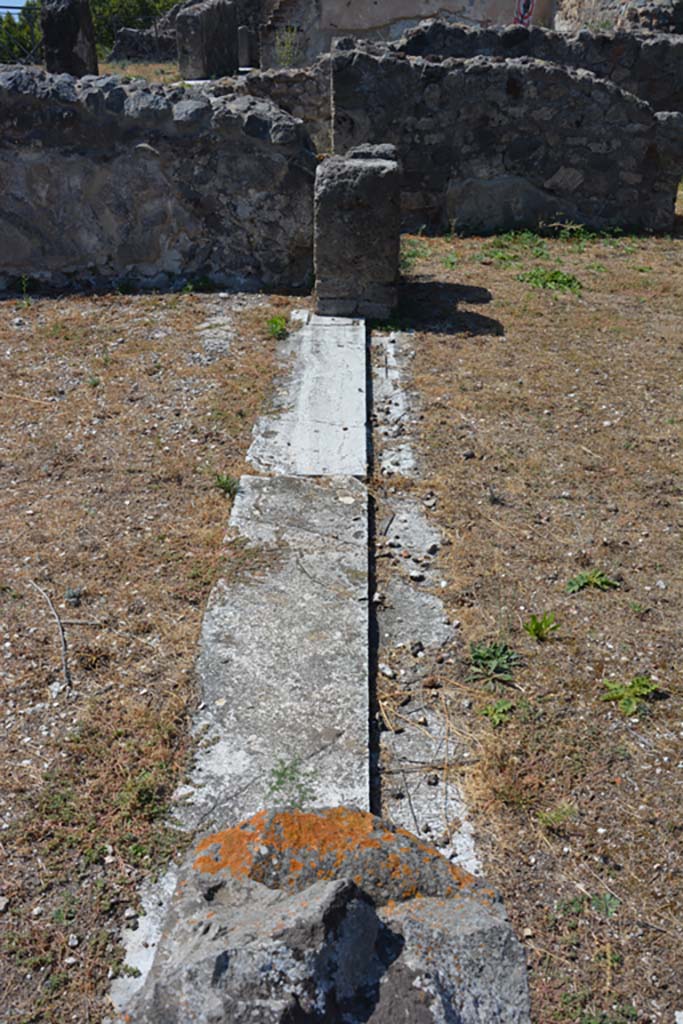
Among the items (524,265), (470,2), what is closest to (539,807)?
(524,265)

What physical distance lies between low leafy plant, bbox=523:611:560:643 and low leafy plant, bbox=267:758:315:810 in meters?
1.04

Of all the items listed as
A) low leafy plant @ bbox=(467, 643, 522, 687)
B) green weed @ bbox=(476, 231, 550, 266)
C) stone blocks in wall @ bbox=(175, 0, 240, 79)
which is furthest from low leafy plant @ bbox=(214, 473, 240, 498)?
stone blocks in wall @ bbox=(175, 0, 240, 79)

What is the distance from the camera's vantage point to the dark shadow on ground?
19.5 feet

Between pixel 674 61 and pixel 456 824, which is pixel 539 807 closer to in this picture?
pixel 456 824

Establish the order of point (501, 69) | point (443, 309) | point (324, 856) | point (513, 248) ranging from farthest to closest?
point (501, 69)
point (513, 248)
point (443, 309)
point (324, 856)

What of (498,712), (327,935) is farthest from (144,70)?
(327,935)

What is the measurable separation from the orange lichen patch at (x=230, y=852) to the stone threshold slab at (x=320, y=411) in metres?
2.47

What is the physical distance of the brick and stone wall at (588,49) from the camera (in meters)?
9.73

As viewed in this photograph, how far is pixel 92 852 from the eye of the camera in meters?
2.21

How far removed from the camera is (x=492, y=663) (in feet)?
9.69

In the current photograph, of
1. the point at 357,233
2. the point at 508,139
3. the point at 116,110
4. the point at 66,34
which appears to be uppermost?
the point at 66,34

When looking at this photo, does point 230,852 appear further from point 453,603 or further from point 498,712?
point 453,603

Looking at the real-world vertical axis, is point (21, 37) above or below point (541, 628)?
above

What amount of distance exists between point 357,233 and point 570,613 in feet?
11.3
